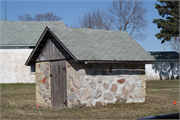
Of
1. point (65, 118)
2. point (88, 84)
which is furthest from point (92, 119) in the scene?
point (88, 84)

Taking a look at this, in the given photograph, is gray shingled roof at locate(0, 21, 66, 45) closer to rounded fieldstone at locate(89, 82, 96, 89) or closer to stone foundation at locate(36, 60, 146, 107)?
stone foundation at locate(36, 60, 146, 107)

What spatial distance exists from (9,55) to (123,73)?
15.5 meters

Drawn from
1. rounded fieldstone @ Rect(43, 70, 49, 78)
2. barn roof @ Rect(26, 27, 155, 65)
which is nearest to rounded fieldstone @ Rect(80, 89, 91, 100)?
barn roof @ Rect(26, 27, 155, 65)

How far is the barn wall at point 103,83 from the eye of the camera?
1013cm

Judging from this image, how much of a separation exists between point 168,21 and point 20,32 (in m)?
16.1

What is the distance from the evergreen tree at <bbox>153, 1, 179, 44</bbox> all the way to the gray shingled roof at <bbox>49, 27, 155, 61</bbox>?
52.1ft

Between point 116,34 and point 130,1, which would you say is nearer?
point 116,34

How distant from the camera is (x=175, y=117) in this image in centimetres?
396

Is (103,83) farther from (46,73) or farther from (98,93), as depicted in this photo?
(46,73)

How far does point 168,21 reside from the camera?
89.7 ft

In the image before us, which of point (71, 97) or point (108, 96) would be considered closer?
point (71, 97)

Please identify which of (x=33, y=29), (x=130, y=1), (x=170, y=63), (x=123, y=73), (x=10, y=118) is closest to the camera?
(x=10, y=118)

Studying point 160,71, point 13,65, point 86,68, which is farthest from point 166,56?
point 86,68

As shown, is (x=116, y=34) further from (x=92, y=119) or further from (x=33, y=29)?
(x=33, y=29)
